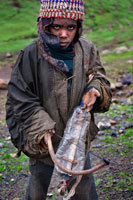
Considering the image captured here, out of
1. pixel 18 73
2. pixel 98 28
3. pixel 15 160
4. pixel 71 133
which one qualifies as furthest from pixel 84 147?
pixel 98 28

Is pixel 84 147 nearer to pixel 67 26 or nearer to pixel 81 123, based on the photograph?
pixel 81 123

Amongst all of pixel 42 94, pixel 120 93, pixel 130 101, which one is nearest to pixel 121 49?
pixel 120 93

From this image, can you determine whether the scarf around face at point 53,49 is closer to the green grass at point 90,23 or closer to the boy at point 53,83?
the boy at point 53,83

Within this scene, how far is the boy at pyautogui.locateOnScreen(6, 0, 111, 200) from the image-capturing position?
2.34 meters

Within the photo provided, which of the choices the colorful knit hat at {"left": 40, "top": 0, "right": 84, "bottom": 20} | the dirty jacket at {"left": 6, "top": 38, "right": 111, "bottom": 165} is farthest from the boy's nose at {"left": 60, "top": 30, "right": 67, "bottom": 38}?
the dirty jacket at {"left": 6, "top": 38, "right": 111, "bottom": 165}

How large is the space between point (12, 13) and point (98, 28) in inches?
273

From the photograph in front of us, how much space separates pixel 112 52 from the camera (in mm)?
14555

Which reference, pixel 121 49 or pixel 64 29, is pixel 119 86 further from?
pixel 121 49

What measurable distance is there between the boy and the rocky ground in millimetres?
720

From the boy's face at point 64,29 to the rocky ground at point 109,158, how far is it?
1.20 m

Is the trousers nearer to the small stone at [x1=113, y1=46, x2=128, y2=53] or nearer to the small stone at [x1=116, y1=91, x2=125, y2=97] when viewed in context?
the small stone at [x1=116, y1=91, x2=125, y2=97]

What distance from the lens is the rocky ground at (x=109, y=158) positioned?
3.71 meters

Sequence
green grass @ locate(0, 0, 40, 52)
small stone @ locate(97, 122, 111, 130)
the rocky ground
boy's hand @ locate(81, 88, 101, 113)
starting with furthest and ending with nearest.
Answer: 1. green grass @ locate(0, 0, 40, 52)
2. small stone @ locate(97, 122, 111, 130)
3. the rocky ground
4. boy's hand @ locate(81, 88, 101, 113)

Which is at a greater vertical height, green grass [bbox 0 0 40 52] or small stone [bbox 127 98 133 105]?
small stone [bbox 127 98 133 105]
